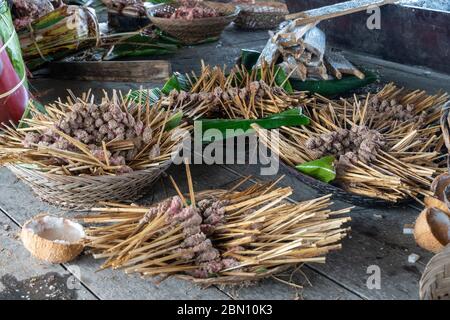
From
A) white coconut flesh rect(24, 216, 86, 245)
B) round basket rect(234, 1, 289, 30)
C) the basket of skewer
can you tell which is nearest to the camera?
white coconut flesh rect(24, 216, 86, 245)

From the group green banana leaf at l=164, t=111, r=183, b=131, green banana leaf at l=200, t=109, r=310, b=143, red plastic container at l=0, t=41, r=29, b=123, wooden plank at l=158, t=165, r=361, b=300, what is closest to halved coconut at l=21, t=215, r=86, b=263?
wooden plank at l=158, t=165, r=361, b=300

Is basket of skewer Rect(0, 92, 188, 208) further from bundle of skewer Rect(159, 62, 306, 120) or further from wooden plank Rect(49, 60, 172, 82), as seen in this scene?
wooden plank Rect(49, 60, 172, 82)

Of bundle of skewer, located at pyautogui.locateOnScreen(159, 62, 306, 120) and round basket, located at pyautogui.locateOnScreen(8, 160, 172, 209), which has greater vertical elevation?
bundle of skewer, located at pyautogui.locateOnScreen(159, 62, 306, 120)

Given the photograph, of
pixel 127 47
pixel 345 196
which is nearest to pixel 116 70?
pixel 127 47

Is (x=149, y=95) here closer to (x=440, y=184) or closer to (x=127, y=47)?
(x=440, y=184)

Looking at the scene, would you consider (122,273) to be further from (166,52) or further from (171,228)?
(166,52)

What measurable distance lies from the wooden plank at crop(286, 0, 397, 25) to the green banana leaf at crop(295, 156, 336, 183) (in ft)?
4.85

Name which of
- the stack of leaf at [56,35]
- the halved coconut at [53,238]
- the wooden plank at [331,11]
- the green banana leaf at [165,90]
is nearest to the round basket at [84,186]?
the halved coconut at [53,238]

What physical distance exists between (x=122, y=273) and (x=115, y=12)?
3.55 m

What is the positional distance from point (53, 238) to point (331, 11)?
7.93 feet

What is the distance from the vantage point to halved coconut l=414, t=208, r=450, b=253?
197 centimetres

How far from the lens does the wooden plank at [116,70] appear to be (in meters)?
3.71

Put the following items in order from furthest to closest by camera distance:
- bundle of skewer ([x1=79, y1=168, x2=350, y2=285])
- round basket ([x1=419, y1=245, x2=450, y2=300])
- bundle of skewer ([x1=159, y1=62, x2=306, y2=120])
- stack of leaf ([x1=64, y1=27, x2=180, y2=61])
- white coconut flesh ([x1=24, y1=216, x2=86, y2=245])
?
stack of leaf ([x1=64, y1=27, x2=180, y2=61]) → bundle of skewer ([x1=159, y1=62, x2=306, y2=120]) → white coconut flesh ([x1=24, y1=216, x2=86, y2=245]) → bundle of skewer ([x1=79, y1=168, x2=350, y2=285]) → round basket ([x1=419, y1=245, x2=450, y2=300])

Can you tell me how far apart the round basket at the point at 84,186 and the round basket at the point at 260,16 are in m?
3.27
